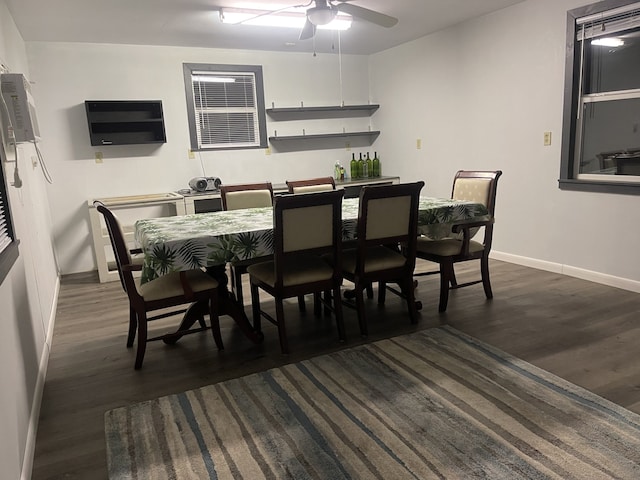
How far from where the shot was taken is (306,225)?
254 cm

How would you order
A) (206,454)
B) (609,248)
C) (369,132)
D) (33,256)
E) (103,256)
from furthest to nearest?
(369,132) → (103,256) → (609,248) → (33,256) → (206,454)

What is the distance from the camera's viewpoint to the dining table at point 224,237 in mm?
2338

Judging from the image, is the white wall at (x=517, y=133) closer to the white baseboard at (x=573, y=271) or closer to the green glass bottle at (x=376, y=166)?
the white baseboard at (x=573, y=271)

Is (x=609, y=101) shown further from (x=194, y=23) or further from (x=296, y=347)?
(x=194, y=23)

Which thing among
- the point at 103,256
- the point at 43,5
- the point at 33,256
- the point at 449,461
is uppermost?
the point at 43,5

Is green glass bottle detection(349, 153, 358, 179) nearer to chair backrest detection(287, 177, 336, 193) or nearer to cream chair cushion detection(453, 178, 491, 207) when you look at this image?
chair backrest detection(287, 177, 336, 193)

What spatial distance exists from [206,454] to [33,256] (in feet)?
6.35

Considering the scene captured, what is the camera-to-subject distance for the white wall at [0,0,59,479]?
64.3 inches

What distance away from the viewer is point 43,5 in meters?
3.35

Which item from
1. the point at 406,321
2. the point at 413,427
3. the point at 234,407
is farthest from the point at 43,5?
the point at 413,427

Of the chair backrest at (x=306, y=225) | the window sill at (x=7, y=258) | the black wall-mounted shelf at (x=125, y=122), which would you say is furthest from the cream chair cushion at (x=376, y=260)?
→ the black wall-mounted shelf at (x=125, y=122)

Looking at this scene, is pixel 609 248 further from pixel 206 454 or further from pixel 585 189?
pixel 206 454

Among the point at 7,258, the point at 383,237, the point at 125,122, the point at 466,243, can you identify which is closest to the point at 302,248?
the point at 383,237

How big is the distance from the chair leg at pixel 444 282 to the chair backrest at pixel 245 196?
150 centimetres
